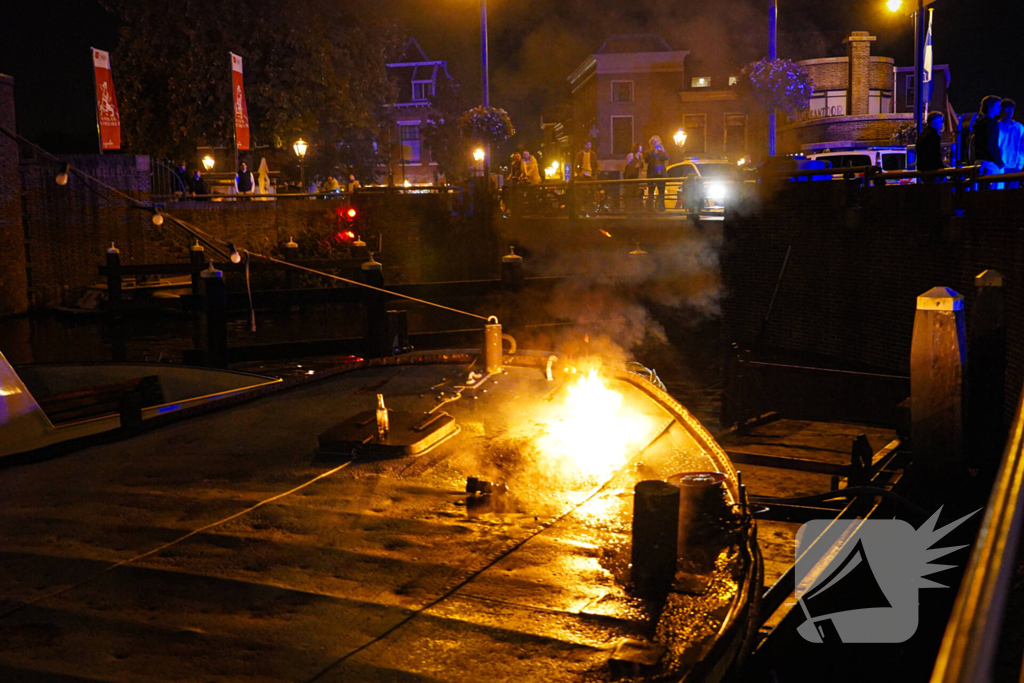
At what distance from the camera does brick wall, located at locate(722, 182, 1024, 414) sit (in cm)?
1183

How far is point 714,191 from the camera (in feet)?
70.2

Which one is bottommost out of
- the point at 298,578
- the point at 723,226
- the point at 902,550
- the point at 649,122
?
the point at 902,550

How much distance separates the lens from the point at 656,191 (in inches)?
875

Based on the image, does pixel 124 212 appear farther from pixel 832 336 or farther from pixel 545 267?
pixel 832 336

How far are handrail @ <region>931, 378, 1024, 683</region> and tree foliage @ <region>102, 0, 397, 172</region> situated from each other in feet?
113

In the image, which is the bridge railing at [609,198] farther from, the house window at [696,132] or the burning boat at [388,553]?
the house window at [696,132]

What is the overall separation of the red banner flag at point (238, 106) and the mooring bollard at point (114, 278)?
28.9ft

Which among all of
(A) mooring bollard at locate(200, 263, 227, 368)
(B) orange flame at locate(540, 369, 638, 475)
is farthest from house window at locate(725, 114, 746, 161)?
(B) orange flame at locate(540, 369, 638, 475)

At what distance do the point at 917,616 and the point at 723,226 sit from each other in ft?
45.5

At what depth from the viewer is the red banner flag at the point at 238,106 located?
29578 mm

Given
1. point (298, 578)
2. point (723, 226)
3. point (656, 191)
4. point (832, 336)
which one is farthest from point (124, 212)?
point (298, 578)

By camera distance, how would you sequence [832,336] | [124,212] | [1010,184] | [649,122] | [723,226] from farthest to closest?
[649,122]
[124,212]
[723,226]
[832,336]
[1010,184]

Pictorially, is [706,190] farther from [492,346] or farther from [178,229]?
[178,229]
